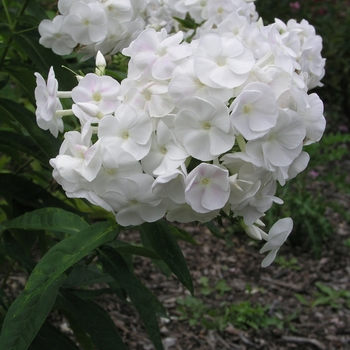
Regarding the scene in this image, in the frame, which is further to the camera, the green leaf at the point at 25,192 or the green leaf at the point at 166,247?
the green leaf at the point at 25,192

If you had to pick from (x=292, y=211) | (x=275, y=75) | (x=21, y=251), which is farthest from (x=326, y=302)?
(x=275, y=75)

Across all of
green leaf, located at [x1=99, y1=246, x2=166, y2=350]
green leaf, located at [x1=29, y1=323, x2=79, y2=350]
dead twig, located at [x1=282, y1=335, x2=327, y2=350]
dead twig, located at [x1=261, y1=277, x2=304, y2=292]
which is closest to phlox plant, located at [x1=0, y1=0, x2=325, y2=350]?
green leaf, located at [x1=99, y1=246, x2=166, y2=350]

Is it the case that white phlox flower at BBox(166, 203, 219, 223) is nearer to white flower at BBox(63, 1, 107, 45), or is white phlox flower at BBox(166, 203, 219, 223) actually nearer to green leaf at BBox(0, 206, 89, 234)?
green leaf at BBox(0, 206, 89, 234)

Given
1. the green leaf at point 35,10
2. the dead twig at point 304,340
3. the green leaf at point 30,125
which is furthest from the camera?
the dead twig at point 304,340

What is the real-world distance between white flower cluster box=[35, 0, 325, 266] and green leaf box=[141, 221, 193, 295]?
0.47 ft

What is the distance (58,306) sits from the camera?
1.69m

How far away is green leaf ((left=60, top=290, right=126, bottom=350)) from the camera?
136 centimetres

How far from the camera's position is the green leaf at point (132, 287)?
1.19 metres

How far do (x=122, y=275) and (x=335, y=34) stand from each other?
459 cm

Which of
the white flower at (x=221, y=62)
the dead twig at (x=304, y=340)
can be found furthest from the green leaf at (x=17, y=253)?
the dead twig at (x=304, y=340)

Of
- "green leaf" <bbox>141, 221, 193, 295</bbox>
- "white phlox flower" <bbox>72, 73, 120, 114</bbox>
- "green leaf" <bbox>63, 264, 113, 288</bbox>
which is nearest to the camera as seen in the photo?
"white phlox flower" <bbox>72, 73, 120, 114</bbox>

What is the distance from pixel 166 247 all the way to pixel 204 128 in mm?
334

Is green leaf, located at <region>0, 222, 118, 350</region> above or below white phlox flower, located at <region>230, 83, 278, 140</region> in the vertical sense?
below

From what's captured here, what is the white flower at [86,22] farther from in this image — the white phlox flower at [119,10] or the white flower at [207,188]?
the white flower at [207,188]
